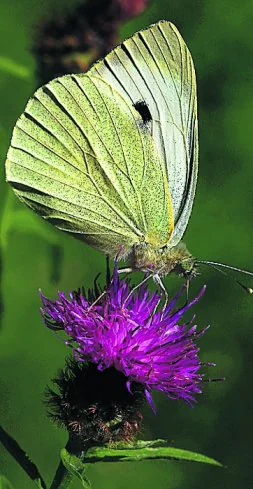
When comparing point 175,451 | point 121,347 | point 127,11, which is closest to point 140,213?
point 121,347

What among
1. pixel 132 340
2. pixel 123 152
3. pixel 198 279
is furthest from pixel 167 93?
pixel 198 279

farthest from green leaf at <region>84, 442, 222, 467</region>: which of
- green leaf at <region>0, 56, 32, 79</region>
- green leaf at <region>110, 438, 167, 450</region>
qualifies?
green leaf at <region>0, 56, 32, 79</region>

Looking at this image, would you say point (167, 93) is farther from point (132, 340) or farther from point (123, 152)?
point (132, 340)

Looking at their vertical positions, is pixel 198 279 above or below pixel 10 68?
below

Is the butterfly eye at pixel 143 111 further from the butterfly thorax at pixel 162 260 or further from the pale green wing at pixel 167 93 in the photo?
the butterfly thorax at pixel 162 260

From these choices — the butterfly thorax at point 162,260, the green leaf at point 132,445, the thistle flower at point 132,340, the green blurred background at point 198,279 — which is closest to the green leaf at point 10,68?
the green blurred background at point 198,279

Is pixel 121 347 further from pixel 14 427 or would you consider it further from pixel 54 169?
pixel 14 427
